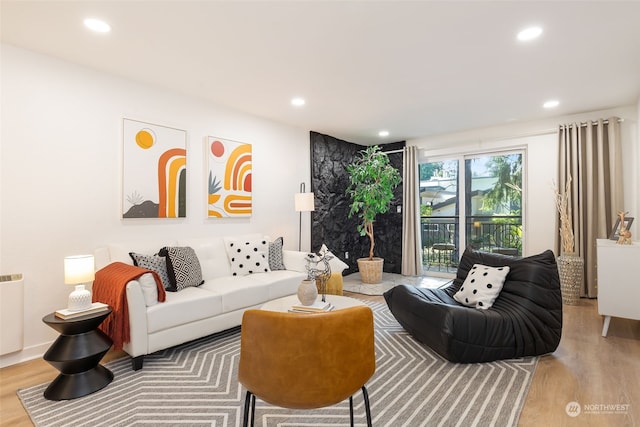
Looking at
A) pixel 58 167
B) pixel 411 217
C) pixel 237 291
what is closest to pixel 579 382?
pixel 237 291

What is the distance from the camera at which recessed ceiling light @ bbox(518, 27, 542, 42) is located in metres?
2.36

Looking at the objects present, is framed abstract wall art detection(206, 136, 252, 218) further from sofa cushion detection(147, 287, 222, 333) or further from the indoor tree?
the indoor tree

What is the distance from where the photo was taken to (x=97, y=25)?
2.29m

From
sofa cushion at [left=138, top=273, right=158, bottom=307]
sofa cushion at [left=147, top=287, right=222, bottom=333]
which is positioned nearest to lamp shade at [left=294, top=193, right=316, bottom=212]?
sofa cushion at [left=147, top=287, right=222, bottom=333]

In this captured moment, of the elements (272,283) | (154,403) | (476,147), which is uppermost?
(476,147)

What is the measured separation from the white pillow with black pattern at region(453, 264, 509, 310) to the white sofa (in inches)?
66.8

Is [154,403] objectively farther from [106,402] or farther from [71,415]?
[71,415]

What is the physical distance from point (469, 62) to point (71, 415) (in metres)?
3.81

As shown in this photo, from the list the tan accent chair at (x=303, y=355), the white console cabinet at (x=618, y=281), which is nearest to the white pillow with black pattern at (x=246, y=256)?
the tan accent chair at (x=303, y=355)

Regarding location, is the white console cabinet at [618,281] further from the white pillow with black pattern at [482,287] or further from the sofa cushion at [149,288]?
the sofa cushion at [149,288]

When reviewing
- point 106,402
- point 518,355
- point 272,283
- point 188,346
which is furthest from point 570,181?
point 106,402

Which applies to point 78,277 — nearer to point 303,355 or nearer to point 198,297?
point 198,297

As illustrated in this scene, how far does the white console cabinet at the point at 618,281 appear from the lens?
2850 millimetres

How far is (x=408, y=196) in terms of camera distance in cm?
579
